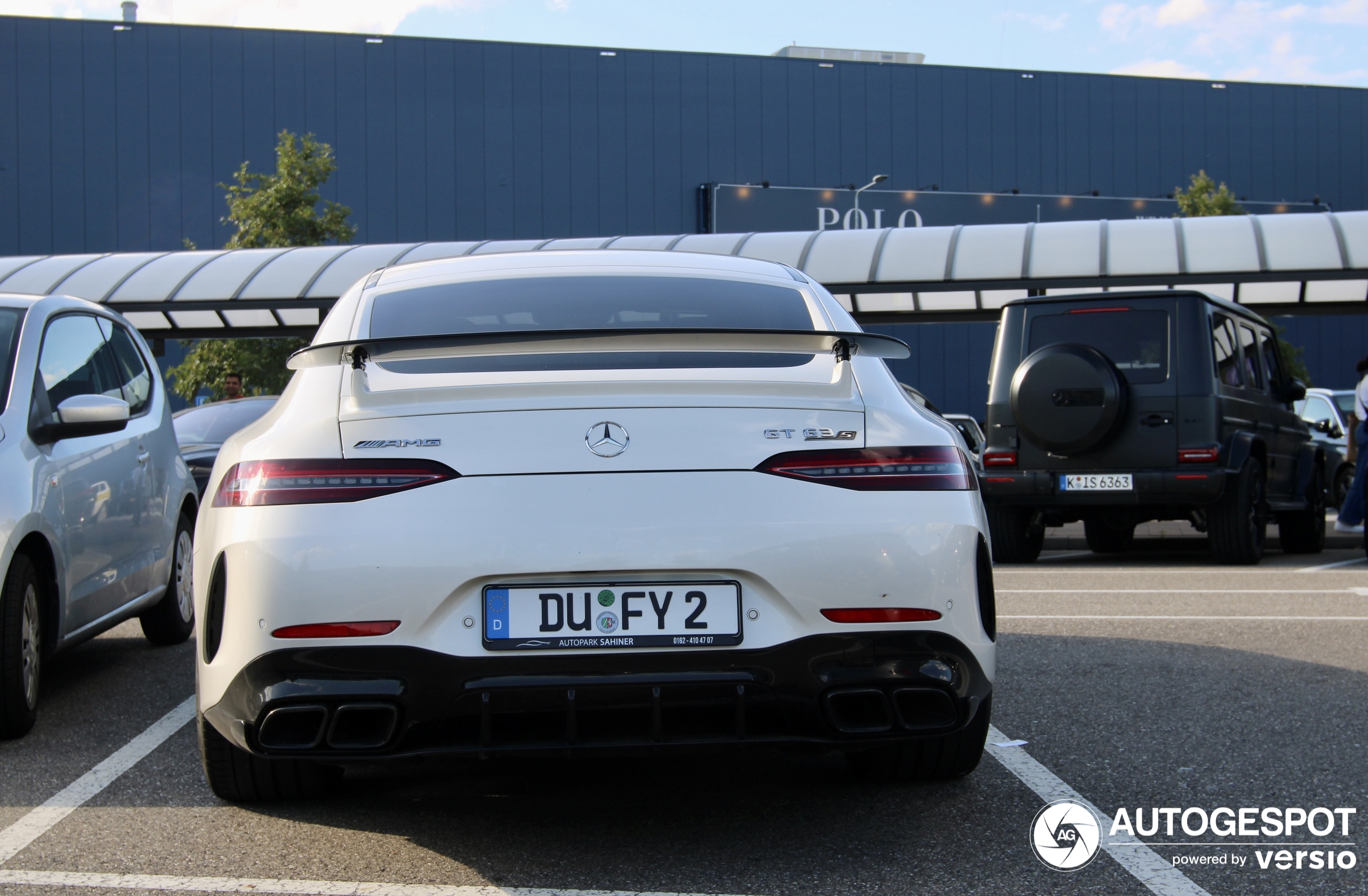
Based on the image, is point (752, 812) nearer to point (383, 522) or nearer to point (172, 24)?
point (383, 522)

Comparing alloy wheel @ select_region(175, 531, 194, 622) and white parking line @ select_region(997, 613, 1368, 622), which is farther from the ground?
alloy wheel @ select_region(175, 531, 194, 622)

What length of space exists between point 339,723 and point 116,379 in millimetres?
3614

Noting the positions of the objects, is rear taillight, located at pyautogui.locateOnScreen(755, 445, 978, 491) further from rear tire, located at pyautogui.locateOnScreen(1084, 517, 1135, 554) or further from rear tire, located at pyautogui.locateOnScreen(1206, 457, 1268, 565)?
rear tire, located at pyautogui.locateOnScreen(1084, 517, 1135, 554)

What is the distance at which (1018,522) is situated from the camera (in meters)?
10.8

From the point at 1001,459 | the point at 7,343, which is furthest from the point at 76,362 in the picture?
the point at 1001,459

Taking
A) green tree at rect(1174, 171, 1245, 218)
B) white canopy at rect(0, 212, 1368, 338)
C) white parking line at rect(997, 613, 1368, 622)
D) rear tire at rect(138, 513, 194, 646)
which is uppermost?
green tree at rect(1174, 171, 1245, 218)

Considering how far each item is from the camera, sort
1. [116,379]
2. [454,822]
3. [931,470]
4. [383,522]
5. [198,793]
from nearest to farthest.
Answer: [383,522], [931,470], [454,822], [198,793], [116,379]

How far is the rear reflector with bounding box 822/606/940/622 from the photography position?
294 cm

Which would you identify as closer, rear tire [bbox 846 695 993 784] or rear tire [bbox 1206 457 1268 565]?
rear tire [bbox 846 695 993 784]

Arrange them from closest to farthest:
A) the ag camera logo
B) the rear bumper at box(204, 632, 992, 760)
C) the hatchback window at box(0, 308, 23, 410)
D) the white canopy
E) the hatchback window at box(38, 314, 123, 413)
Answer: the rear bumper at box(204, 632, 992, 760)
the ag camera logo
the hatchback window at box(0, 308, 23, 410)
the hatchback window at box(38, 314, 123, 413)
the white canopy

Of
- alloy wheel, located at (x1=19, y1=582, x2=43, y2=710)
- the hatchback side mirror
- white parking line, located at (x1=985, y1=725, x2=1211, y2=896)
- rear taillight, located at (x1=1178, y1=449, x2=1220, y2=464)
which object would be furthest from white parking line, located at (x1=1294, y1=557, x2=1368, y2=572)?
alloy wheel, located at (x1=19, y1=582, x2=43, y2=710)

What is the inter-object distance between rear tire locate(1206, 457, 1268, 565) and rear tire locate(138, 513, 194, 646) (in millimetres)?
7243

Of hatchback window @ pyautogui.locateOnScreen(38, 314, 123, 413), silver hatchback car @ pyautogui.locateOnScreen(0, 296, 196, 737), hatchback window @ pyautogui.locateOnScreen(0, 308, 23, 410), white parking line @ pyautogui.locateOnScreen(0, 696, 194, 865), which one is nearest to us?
white parking line @ pyautogui.locateOnScreen(0, 696, 194, 865)

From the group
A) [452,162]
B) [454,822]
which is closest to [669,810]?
[454,822]
